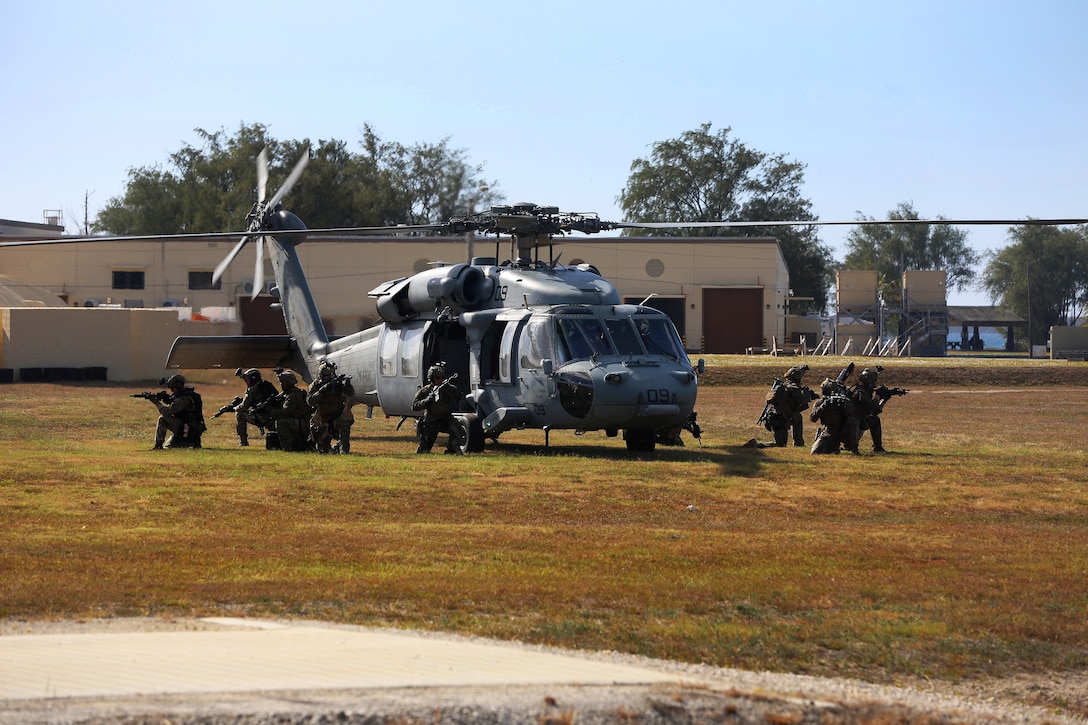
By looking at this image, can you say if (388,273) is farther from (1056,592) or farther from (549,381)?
(1056,592)

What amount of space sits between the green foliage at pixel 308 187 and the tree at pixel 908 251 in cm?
5263

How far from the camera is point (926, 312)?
75.2 m

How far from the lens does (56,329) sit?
44.6m

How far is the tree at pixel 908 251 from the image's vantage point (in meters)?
131

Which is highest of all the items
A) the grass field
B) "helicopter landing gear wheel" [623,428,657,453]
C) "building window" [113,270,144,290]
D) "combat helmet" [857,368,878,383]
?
"building window" [113,270,144,290]

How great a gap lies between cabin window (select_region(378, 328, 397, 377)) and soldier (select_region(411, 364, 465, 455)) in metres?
2.51

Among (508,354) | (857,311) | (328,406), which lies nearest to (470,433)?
(508,354)

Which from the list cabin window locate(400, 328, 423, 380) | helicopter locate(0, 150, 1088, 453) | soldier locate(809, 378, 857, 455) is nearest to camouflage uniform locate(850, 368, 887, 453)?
soldier locate(809, 378, 857, 455)

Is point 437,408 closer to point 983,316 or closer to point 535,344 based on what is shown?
point 535,344

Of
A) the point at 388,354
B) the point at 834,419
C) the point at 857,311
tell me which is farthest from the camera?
the point at 857,311

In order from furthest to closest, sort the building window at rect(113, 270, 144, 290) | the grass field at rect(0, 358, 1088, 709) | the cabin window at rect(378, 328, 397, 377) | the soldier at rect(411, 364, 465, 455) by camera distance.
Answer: the building window at rect(113, 270, 144, 290), the cabin window at rect(378, 328, 397, 377), the soldier at rect(411, 364, 465, 455), the grass field at rect(0, 358, 1088, 709)

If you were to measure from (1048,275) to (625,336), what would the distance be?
11402 centimetres

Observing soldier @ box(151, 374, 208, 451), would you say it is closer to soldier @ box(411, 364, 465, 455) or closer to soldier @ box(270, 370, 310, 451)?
soldier @ box(270, 370, 310, 451)

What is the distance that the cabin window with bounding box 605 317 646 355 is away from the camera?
19500 millimetres
